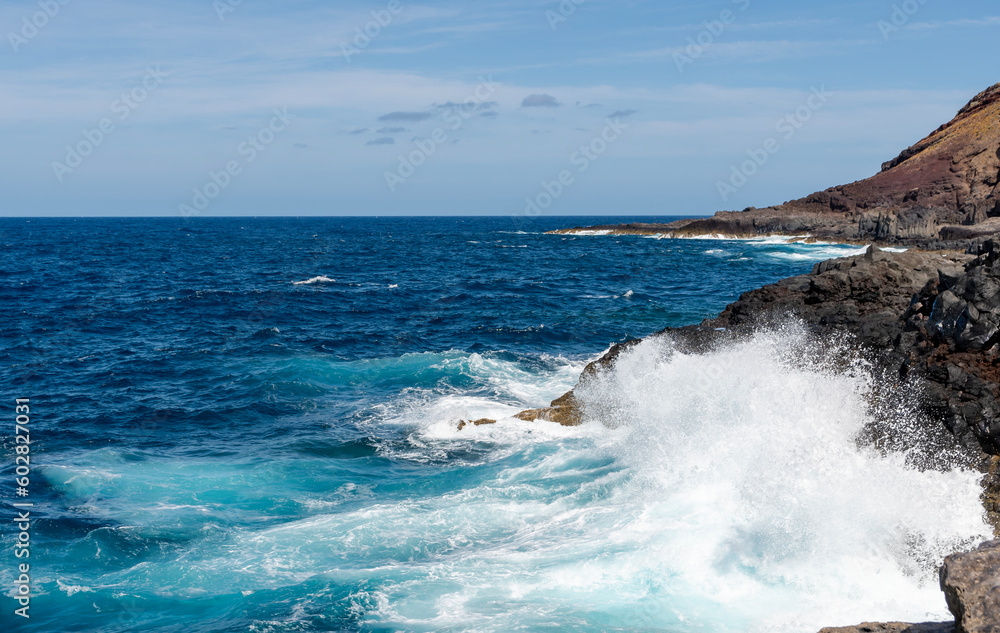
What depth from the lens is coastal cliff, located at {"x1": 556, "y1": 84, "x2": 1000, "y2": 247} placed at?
60.8 m

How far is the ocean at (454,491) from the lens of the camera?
402 inches

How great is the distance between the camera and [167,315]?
3447cm

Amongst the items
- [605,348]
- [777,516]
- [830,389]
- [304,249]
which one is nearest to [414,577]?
[777,516]

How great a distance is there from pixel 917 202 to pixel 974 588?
269 feet

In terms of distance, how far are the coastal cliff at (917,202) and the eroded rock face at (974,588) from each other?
55104mm

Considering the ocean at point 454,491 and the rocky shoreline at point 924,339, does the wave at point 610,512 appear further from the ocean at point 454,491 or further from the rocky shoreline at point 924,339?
the rocky shoreline at point 924,339

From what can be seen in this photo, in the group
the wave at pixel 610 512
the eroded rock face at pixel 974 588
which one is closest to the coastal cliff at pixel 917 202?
the wave at pixel 610 512

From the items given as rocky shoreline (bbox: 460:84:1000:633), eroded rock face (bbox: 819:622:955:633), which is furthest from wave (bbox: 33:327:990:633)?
eroded rock face (bbox: 819:622:955:633)

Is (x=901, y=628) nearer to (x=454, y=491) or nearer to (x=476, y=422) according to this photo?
(x=454, y=491)

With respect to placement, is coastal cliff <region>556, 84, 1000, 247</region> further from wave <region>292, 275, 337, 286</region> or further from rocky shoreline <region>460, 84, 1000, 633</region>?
wave <region>292, 275, 337, 286</region>

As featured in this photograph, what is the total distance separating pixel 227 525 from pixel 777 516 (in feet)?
30.9

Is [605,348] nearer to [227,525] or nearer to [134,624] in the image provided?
[227,525]

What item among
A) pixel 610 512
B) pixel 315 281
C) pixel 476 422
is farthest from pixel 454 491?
pixel 315 281

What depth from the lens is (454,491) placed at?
47.8 feet
